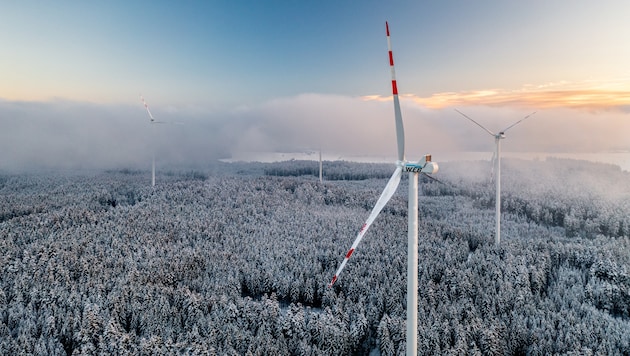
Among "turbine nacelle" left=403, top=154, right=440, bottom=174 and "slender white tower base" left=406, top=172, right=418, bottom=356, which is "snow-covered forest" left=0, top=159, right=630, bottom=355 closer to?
"slender white tower base" left=406, top=172, right=418, bottom=356

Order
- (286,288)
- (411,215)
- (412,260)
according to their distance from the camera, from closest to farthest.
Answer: (411,215), (412,260), (286,288)

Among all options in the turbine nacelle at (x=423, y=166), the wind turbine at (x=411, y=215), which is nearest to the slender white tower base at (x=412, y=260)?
the wind turbine at (x=411, y=215)

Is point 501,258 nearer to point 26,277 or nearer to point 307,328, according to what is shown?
point 307,328

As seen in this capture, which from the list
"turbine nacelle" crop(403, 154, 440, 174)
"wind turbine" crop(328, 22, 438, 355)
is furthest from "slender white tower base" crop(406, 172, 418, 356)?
"turbine nacelle" crop(403, 154, 440, 174)

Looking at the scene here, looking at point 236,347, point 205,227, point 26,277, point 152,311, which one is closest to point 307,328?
point 236,347

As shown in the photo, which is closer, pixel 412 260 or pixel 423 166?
pixel 423 166

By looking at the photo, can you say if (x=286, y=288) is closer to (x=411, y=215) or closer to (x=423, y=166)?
(x=411, y=215)

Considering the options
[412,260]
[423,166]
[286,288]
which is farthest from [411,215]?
[286,288]

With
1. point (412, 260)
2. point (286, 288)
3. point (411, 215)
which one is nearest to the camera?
point (411, 215)
